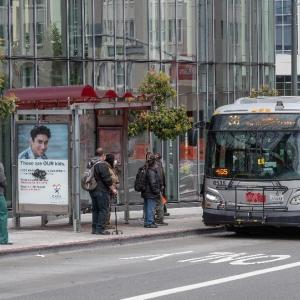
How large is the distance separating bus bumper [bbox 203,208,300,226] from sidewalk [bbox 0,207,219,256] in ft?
3.33

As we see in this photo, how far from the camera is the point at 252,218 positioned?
18.4 metres

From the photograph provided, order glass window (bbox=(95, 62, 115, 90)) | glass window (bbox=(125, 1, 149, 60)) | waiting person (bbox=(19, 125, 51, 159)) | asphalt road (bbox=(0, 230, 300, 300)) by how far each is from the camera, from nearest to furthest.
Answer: asphalt road (bbox=(0, 230, 300, 300)) < waiting person (bbox=(19, 125, 51, 159)) < glass window (bbox=(95, 62, 115, 90)) < glass window (bbox=(125, 1, 149, 60))

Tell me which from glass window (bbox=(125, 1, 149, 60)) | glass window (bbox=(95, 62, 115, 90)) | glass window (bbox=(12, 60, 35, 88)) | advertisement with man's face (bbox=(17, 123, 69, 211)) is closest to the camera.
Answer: advertisement with man's face (bbox=(17, 123, 69, 211))

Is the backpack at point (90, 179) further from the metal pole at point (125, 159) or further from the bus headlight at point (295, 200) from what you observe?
the bus headlight at point (295, 200)

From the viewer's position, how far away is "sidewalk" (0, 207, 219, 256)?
54.0 ft

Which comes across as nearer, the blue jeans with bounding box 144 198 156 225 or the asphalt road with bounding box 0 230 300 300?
the asphalt road with bounding box 0 230 300 300

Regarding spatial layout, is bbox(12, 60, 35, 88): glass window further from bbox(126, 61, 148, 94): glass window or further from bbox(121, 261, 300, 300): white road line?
bbox(121, 261, 300, 300): white road line

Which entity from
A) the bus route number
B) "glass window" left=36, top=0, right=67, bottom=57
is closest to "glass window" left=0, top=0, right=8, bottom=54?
"glass window" left=36, top=0, right=67, bottom=57

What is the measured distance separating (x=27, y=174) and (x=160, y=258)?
16.5 feet

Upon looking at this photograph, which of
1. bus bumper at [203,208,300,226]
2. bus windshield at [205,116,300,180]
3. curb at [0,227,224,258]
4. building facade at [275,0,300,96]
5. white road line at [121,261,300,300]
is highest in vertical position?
building facade at [275,0,300,96]

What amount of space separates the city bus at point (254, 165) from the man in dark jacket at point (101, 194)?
7.65ft

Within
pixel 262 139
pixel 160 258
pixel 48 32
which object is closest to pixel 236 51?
pixel 48 32

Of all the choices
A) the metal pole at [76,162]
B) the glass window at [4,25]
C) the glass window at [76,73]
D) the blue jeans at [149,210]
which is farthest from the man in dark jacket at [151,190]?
the glass window at [4,25]

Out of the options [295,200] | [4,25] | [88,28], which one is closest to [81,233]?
[295,200]
